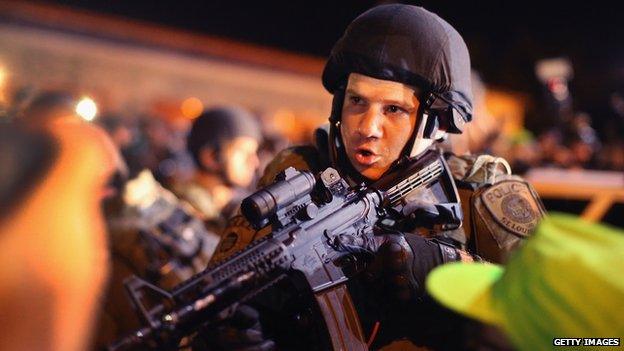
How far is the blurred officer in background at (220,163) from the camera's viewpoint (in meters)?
4.52

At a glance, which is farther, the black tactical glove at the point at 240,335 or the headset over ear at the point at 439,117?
the headset over ear at the point at 439,117

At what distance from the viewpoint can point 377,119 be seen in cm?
229

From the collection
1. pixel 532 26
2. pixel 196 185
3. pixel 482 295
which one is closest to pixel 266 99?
pixel 532 26

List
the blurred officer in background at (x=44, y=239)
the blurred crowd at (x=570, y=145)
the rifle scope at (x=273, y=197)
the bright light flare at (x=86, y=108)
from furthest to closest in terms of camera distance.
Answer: the blurred crowd at (x=570, y=145) < the bright light flare at (x=86, y=108) < the rifle scope at (x=273, y=197) < the blurred officer in background at (x=44, y=239)

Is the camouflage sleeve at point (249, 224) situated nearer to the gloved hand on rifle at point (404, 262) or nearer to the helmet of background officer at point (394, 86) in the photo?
the helmet of background officer at point (394, 86)

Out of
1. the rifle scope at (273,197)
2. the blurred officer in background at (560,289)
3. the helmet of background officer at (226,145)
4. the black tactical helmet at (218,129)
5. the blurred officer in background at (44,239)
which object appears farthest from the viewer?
the black tactical helmet at (218,129)

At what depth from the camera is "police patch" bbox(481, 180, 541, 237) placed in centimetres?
227

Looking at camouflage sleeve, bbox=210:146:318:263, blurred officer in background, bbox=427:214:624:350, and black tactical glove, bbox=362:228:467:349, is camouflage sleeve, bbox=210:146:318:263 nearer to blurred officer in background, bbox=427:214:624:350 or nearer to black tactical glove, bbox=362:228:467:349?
black tactical glove, bbox=362:228:467:349

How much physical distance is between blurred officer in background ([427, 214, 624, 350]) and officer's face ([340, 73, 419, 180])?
1.14 meters

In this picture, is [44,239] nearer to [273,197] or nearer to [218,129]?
[273,197]

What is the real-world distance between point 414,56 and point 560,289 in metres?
1.42

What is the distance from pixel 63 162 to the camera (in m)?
1.50

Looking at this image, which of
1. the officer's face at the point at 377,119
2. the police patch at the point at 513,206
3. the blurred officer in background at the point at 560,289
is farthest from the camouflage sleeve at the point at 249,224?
the blurred officer in background at the point at 560,289

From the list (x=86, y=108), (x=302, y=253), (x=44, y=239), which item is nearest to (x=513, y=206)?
(x=302, y=253)
